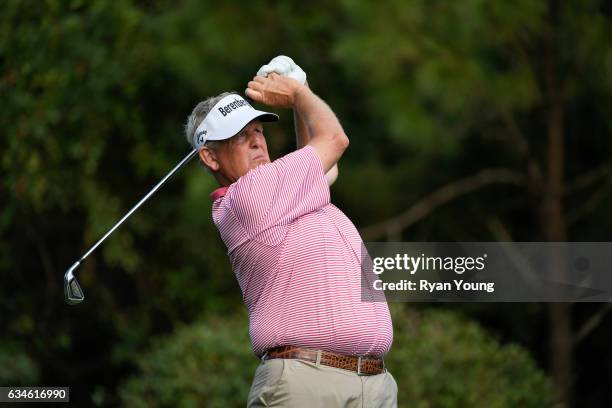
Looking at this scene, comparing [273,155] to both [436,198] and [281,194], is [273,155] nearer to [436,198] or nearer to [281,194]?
[436,198]

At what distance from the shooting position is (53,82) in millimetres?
9711

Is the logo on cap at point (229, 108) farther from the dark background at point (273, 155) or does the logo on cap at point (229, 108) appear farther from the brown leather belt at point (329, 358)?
the dark background at point (273, 155)

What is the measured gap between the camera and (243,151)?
4.42 m

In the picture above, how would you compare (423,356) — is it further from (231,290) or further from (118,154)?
(118,154)

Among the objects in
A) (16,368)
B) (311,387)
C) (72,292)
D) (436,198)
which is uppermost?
(436,198)

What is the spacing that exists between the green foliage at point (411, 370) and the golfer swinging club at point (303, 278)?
2.95 metres

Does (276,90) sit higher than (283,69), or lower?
lower

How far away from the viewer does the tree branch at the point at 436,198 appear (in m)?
9.02

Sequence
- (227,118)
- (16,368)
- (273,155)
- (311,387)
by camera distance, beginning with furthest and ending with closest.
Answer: (273,155) < (16,368) < (227,118) < (311,387)

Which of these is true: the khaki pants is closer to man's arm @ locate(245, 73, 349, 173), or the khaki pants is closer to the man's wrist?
man's arm @ locate(245, 73, 349, 173)

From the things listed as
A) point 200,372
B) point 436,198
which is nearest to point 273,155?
point 436,198

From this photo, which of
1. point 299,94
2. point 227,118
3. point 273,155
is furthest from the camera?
point 273,155

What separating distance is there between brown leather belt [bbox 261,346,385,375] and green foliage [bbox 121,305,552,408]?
296 cm

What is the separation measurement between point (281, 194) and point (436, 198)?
201 inches
